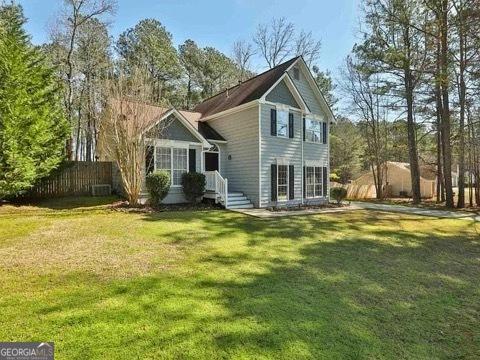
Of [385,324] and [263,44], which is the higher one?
[263,44]

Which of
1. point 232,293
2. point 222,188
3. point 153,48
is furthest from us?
point 153,48

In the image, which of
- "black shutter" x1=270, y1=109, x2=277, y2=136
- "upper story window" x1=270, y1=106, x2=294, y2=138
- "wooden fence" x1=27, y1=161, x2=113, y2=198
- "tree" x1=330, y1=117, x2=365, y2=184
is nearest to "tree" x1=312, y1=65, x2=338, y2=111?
"tree" x1=330, y1=117, x2=365, y2=184

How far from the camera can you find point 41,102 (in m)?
12.9

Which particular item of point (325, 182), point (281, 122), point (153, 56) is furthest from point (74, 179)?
point (153, 56)

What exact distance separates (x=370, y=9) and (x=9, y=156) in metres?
20.4

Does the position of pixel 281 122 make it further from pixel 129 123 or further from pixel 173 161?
pixel 129 123

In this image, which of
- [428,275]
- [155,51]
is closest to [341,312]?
[428,275]

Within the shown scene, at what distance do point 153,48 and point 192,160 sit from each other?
57.4 ft

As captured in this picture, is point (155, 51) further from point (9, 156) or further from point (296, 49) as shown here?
point (9, 156)

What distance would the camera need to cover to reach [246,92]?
1645 centimetres

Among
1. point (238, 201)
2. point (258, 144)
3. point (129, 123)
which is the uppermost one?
point (129, 123)

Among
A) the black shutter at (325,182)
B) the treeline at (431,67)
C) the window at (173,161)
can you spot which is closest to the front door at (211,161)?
the window at (173,161)

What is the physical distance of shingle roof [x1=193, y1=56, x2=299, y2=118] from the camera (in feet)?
49.2

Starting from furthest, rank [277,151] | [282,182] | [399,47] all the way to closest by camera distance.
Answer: [399,47], [282,182], [277,151]
